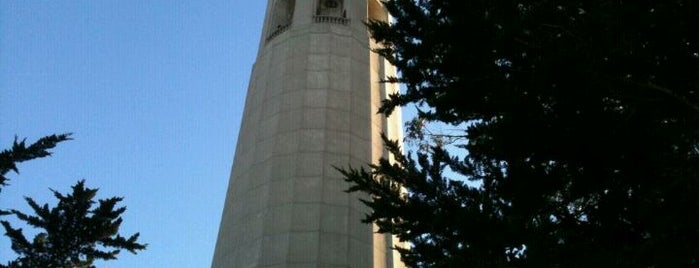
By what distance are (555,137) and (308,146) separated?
33.4ft

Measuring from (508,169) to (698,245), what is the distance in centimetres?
311

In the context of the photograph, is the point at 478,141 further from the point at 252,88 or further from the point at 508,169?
the point at 252,88

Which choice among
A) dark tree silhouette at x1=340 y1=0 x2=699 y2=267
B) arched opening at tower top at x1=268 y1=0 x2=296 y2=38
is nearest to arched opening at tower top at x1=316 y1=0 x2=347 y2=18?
arched opening at tower top at x1=268 y1=0 x2=296 y2=38

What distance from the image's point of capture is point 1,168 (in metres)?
→ 9.62

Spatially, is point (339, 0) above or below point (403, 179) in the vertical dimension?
above

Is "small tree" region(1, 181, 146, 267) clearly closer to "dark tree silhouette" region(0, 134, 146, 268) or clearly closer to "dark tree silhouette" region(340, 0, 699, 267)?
"dark tree silhouette" region(0, 134, 146, 268)

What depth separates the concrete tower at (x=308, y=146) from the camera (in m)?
17.0

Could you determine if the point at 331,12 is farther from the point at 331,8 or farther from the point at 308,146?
the point at 308,146

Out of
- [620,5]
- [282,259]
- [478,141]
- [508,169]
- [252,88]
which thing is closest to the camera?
[620,5]

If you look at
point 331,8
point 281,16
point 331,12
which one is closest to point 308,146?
point 331,12

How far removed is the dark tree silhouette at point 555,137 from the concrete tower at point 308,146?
6364 millimetres

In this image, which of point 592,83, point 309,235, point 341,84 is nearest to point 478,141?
point 592,83

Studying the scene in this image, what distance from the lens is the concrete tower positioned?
55.7 feet

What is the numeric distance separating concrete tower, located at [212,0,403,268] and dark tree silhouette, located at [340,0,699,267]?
6364mm
